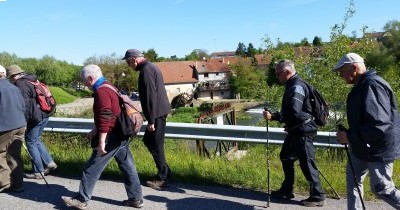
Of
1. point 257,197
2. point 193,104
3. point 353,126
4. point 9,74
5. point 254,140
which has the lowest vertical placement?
point 193,104

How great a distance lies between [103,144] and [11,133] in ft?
5.39

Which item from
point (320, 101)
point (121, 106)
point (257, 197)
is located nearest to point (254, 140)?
point (257, 197)

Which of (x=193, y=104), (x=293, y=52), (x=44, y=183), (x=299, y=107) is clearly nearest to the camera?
(x=299, y=107)

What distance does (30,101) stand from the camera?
6117mm

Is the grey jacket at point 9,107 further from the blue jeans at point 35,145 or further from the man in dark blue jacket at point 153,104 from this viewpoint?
the man in dark blue jacket at point 153,104

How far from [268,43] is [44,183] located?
896 centimetres

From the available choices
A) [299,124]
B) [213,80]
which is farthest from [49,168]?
[213,80]

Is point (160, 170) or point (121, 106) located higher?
point (121, 106)

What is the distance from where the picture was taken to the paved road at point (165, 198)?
4973 millimetres

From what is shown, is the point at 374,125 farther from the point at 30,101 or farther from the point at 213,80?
the point at 213,80

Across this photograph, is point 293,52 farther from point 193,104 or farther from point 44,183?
point 193,104

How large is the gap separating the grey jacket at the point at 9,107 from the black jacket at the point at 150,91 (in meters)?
1.61

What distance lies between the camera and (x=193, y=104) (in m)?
73.4

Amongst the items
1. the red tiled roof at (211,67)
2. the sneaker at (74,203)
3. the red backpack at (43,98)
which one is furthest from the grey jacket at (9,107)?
the red tiled roof at (211,67)
